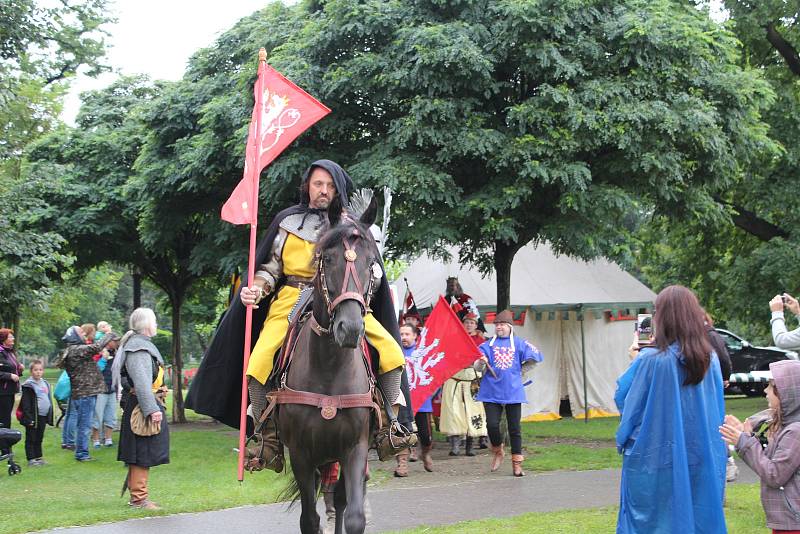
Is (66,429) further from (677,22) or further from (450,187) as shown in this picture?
(677,22)

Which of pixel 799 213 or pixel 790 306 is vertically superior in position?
pixel 799 213

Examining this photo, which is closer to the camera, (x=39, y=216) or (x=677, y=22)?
(x=677, y=22)

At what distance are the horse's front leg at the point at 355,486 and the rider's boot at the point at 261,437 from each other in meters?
0.63

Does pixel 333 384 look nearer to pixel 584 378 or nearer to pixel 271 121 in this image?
pixel 271 121

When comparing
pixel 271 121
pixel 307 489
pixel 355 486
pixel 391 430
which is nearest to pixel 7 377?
pixel 271 121

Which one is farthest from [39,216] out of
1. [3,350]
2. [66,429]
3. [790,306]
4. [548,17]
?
[790,306]

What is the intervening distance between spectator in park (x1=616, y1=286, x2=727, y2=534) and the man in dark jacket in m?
11.3

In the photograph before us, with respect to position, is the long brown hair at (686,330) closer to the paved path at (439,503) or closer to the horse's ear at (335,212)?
the horse's ear at (335,212)

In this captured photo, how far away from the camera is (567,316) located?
857 inches

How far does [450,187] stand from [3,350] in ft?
23.1

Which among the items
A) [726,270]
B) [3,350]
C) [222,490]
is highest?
[726,270]

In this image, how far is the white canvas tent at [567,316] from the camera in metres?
21.3

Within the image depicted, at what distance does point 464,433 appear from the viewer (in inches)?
589

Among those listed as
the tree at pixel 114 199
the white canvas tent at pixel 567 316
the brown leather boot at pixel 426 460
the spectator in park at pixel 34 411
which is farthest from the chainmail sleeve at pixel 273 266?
the white canvas tent at pixel 567 316
